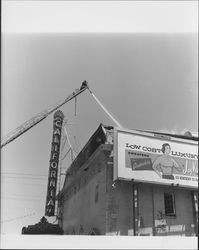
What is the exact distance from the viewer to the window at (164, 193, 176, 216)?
1092 cm

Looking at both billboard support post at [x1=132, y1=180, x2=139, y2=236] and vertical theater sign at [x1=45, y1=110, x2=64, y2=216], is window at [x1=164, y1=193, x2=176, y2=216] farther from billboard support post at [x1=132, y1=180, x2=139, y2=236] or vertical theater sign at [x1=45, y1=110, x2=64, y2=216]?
vertical theater sign at [x1=45, y1=110, x2=64, y2=216]

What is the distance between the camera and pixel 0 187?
4645mm

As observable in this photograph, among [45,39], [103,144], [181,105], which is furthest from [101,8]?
[103,144]

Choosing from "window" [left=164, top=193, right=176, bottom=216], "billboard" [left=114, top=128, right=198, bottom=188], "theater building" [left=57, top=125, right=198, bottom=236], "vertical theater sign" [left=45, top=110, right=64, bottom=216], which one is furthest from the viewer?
"vertical theater sign" [left=45, top=110, right=64, bottom=216]

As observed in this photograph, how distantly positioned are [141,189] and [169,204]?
47.6 inches

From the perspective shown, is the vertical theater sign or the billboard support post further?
the vertical theater sign

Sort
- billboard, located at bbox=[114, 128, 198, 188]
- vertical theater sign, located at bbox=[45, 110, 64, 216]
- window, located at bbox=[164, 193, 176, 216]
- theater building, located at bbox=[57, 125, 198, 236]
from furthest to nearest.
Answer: vertical theater sign, located at bbox=[45, 110, 64, 216] → window, located at bbox=[164, 193, 176, 216] → billboard, located at bbox=[114, 128, 198, 188] → theater building, located at bbox=[57, 125, 198, 236]

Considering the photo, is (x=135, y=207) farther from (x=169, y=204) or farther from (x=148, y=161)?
(x=148, y=161)

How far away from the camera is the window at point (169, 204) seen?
1092 cm

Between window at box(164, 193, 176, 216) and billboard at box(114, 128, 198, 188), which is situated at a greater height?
billboard at box(114, 128, 198, 188)

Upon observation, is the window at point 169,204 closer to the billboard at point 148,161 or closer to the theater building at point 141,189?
the theater building at point 141,189

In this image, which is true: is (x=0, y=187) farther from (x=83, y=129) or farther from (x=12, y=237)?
(x=83, y=129)

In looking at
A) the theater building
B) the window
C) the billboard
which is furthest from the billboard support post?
the window

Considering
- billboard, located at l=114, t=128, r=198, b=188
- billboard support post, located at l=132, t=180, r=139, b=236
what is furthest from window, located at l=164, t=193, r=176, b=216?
billboard support post, located at l=132, t=180, r=139, b=236
